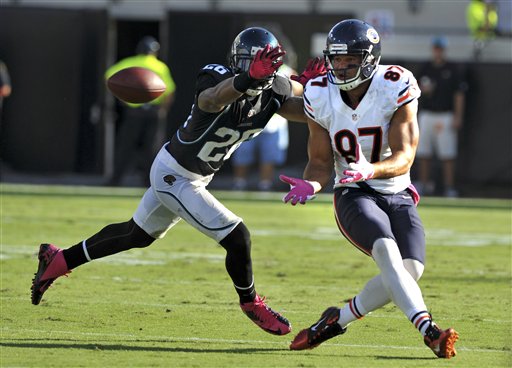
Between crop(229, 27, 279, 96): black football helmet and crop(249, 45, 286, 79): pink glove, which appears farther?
crop(229, 27, 279, 96): black football helmet

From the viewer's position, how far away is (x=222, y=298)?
21.1ft

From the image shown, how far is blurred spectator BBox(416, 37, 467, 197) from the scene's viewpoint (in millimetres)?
13609

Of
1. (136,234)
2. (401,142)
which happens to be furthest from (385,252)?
(136,234)

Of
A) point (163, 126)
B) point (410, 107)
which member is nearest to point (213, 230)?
point (410, 107)

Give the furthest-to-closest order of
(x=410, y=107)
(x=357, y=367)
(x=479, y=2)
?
1. (x=479, y=2)
2. (x=410, y=107)
3. (x=357, y=367)

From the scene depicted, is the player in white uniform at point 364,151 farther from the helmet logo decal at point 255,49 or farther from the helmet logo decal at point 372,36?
the helmet logo decal at point 255,49

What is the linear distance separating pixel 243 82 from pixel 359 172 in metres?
0.76

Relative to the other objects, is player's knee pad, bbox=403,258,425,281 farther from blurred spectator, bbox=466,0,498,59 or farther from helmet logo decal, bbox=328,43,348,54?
blurred spectator, bbox=466,0,498,59

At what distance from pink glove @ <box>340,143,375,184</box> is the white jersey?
1.07 feet

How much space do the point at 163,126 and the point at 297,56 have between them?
1.98m

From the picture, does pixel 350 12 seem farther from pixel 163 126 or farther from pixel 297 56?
pixel 163 126

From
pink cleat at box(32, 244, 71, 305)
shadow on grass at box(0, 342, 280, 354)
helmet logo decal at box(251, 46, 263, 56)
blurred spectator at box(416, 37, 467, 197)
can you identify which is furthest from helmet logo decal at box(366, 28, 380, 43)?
blurred spectator at box(416, 37, 467, 197)

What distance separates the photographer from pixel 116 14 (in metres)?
15.6

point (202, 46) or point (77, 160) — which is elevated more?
point (202, 46)
